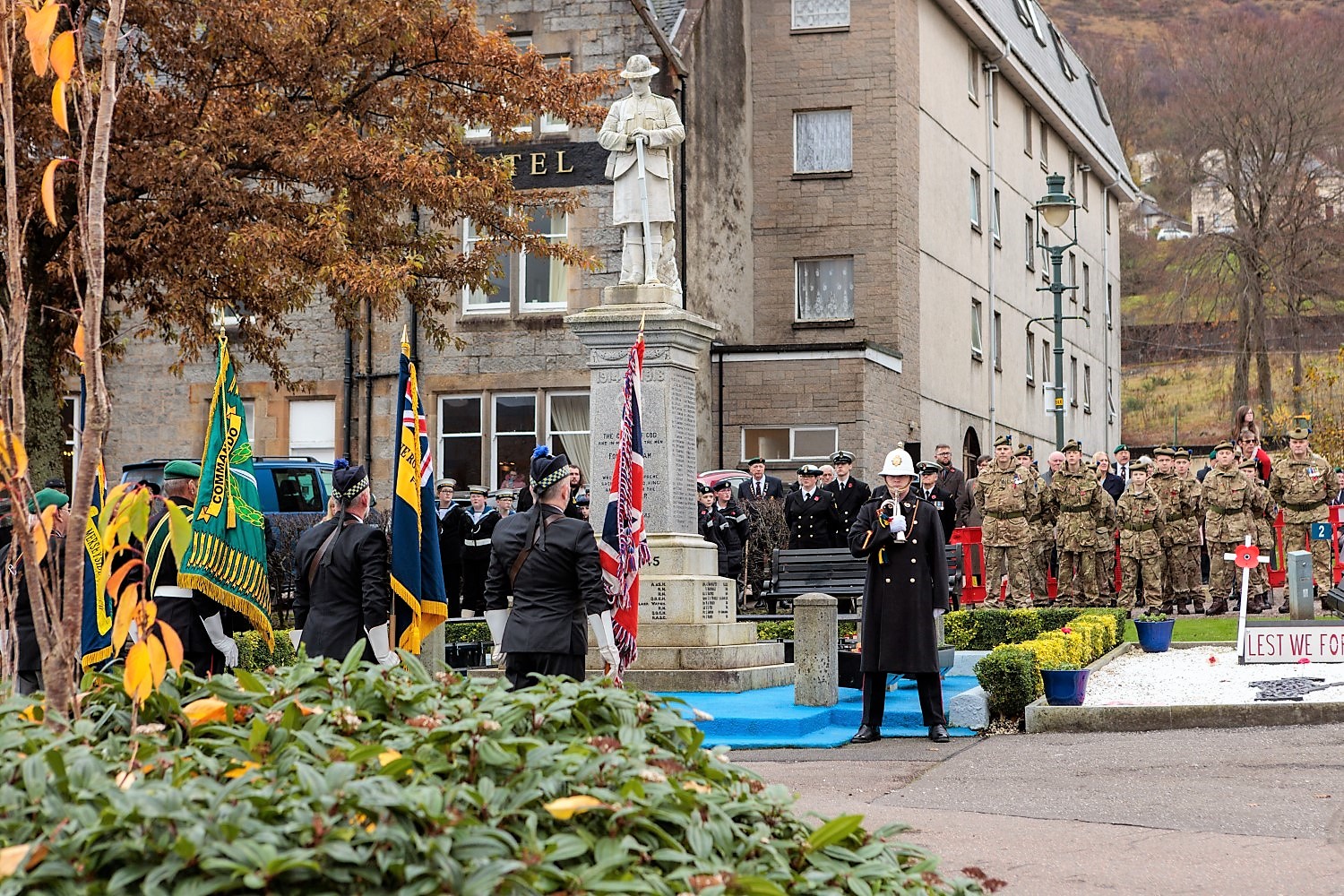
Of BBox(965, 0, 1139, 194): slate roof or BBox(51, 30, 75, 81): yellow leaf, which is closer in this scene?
BBox(51, 30, 75, 81): yellow leaf

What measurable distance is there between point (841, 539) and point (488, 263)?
636 centimetres

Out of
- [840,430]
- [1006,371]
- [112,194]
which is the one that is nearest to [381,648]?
Answer: [112,194]

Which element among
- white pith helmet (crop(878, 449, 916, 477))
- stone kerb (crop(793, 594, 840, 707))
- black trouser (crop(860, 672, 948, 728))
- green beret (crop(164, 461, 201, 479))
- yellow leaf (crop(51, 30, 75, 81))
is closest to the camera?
yellow leaf (crop(51, 30, 75, 81))

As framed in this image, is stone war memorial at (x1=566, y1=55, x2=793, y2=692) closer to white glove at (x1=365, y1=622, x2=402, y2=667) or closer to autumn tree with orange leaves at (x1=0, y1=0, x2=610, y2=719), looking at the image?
white glove at (x1=365, y1=622, x2=402, y2=667)

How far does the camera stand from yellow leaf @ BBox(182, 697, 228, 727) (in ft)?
16.8

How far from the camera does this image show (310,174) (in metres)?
20.7

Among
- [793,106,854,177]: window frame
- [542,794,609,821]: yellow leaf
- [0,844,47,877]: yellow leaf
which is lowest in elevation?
[0,844,47,877]: yellow leaf

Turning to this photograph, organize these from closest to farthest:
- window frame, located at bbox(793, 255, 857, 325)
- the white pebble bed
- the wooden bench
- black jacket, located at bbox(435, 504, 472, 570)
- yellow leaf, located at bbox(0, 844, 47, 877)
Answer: yellow leaf, located at bbox(0, 844, 47, 877), the white pebble bed, the wooden bench, black jacket, located at bbox(435, 504, 472, 570), window frame, located at bbox(793, 255, 857, 325)

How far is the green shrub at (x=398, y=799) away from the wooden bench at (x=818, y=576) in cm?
1383

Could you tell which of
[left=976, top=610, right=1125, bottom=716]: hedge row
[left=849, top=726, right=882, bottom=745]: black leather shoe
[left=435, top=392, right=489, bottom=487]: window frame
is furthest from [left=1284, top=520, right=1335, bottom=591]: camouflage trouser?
[left=435, top=392, right=489, bottom=487]: window frame

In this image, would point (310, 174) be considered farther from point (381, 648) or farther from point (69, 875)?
point (69, 875)

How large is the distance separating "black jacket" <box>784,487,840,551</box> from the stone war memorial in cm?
476

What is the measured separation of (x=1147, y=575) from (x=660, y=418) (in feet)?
29.6

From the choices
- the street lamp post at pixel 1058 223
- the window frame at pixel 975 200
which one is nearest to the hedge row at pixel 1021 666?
the street lamp post at pixel 1058 223
